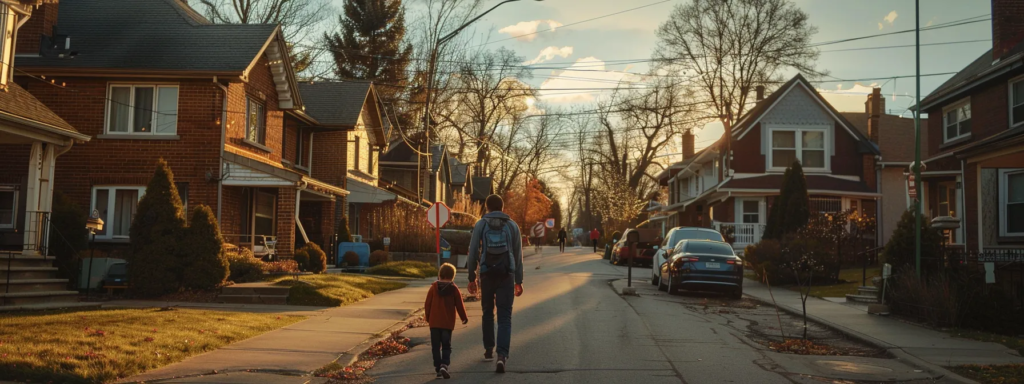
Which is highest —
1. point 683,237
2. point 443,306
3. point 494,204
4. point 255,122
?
point 255,122

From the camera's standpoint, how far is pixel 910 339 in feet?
39.1

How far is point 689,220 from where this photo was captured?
165 ft

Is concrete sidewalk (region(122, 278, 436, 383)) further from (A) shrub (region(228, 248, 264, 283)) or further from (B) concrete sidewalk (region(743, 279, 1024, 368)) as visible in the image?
(B) concrete sidewalk (region(743, 279, 1024, 368))

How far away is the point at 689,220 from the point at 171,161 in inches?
1361

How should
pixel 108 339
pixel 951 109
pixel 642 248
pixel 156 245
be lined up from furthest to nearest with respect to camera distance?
pixel 642 248, pixel 951 109, pixel 156 245, pixel 108 339

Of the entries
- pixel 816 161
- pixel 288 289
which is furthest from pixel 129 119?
pixel 816 161

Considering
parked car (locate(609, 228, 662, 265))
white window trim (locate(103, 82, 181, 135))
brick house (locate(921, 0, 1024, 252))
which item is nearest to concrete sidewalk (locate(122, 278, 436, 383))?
white window trim (locate(103, 82, 181, 135))

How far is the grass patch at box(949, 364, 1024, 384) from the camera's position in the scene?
8.72 m

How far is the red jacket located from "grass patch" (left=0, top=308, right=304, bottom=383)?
9.15 feet

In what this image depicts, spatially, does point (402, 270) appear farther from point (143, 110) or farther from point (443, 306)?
point (443, 306)

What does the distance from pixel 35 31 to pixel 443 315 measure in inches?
719

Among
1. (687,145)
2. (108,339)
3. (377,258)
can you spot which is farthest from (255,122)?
(687,145)

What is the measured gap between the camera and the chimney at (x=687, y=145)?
203 feet

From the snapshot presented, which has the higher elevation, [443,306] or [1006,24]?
[1006,24]
